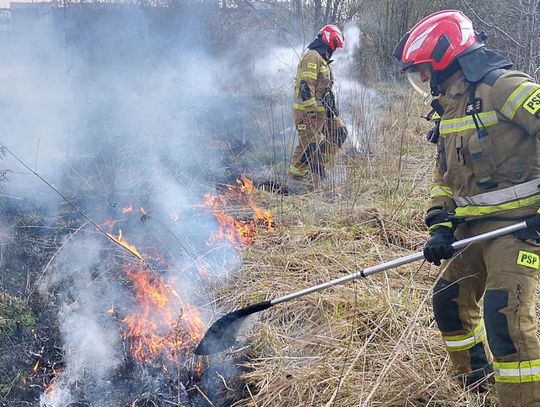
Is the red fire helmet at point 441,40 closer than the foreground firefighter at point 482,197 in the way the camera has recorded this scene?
No

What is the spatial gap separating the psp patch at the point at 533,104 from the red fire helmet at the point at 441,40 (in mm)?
495

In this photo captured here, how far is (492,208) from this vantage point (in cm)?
261

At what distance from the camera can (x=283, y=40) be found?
Result: 11266 mm

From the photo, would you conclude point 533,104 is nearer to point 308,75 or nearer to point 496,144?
point 496,144

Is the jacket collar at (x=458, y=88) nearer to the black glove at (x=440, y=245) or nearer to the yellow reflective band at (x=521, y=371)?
the black glove at (x=440, y=245)

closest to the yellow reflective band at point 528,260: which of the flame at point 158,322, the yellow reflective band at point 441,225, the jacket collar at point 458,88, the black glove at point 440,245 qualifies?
the black glove at point 440,245

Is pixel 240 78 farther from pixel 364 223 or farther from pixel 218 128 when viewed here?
pixel 364 223

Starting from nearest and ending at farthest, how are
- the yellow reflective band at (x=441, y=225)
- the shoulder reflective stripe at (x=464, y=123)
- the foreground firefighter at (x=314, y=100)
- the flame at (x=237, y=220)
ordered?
1. the shoulder reflective stripe at (x=464, y=123)
2. the yellow reflective band at (x=441, y=225)
3. the flame at (x=237, y=220)
4. the foreground firefighter at (x=314, y=100)

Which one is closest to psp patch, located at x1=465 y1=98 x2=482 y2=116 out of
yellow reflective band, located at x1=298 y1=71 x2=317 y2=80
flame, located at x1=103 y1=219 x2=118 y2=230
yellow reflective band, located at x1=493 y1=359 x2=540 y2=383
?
yellow reflective band, located at x1=493 y1=359 x2=540 y2=383

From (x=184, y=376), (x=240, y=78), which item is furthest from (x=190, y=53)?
(x=184, y=376)

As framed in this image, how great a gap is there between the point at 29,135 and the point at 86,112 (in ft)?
2.97

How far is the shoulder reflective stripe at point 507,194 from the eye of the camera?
249 cm

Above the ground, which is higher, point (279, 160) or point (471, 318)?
point (471, 318)

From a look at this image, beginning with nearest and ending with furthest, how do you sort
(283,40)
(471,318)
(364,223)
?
(471,318), (364,223), (283,40)
